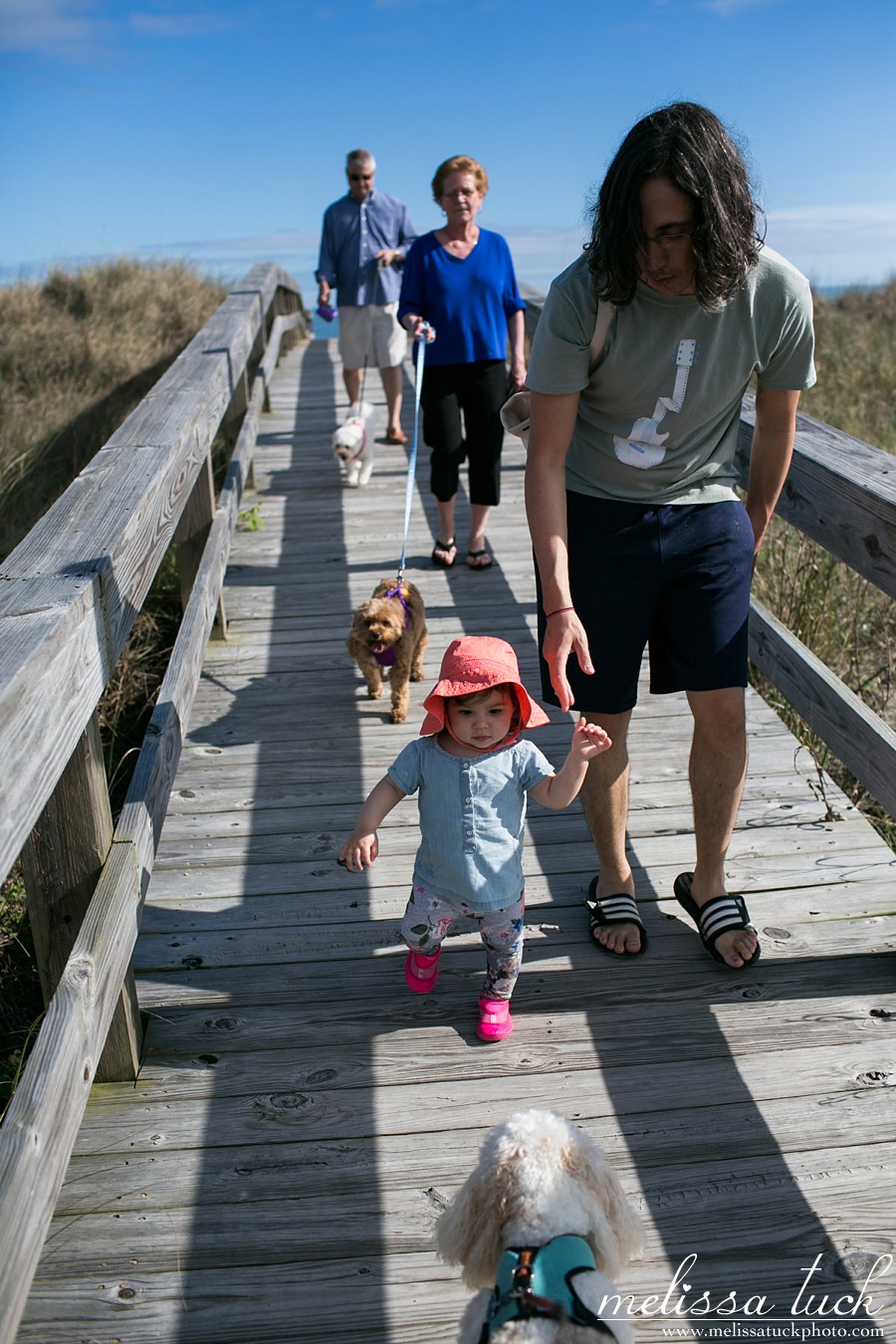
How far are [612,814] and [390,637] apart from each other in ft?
5.08

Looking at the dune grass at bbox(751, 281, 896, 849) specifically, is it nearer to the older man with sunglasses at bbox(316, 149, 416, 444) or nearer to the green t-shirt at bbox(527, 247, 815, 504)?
the green t-shirt at bbox(527, 247, 815, 504)

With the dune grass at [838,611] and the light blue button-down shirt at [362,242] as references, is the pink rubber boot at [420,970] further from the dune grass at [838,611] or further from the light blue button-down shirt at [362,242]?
the light blue button-down shirt at [362,242]

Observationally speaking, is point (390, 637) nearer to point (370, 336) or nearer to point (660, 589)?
point (660, 589)

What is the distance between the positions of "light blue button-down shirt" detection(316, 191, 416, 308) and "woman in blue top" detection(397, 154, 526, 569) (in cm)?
230

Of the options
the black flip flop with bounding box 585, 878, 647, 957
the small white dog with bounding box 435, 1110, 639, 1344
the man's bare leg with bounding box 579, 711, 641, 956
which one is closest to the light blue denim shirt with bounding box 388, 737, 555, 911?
the man's bare leg with bounding box 579, 711, 641, 956

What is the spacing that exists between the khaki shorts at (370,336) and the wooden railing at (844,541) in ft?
15.6

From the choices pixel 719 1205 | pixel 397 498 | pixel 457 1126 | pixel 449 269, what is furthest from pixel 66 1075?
pixel 397 498

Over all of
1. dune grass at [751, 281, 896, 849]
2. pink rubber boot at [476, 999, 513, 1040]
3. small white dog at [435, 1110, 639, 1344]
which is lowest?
dune grass at [751, 281, 896, 849]

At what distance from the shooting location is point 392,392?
27.9 ft

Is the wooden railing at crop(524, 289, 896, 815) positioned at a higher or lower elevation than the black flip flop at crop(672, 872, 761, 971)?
higher

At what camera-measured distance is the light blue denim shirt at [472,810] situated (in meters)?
2.65

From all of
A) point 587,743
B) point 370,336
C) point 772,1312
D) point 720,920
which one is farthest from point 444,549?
point 772,1312

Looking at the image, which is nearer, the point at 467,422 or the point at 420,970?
the point at 420,970

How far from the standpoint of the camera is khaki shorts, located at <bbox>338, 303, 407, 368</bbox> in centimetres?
785
